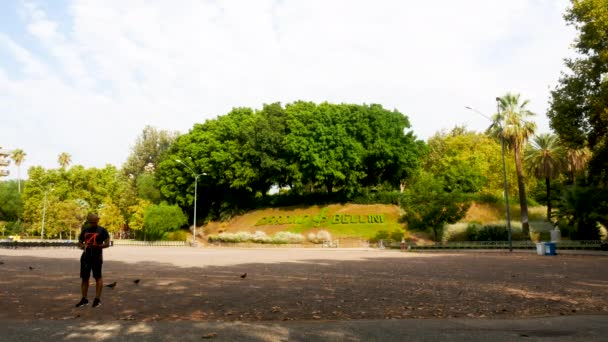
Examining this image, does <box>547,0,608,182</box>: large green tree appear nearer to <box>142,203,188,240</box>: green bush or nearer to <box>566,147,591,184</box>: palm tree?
<box>566,147,591,184</box>: palm tree

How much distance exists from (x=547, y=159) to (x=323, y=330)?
54867 millimetres

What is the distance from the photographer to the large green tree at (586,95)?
2580cm

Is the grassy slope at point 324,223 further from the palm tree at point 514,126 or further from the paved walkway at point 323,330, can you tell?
the paved walkway at point 323,330

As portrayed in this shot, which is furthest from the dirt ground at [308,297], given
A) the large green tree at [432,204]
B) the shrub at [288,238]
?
the shrub at [288,238]

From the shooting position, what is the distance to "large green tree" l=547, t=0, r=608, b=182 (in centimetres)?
2580

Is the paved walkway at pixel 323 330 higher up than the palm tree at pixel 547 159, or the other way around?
the palm tree at pixel 547 159

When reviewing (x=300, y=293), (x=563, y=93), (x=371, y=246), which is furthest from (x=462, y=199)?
(x=300, y=293)

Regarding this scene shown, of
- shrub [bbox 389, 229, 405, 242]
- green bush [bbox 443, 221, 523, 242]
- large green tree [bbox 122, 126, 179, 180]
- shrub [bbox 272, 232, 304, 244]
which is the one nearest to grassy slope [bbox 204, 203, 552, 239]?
shrub [bbox 389, 229, 405, 242]

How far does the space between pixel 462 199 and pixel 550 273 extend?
83.1ft

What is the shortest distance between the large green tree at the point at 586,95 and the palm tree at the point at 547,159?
954 inches

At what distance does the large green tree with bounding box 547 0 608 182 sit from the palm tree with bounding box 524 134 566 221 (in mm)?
24231

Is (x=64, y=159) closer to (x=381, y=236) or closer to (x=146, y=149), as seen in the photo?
(x=146, y=149)

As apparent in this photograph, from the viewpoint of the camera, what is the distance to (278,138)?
6025 cm

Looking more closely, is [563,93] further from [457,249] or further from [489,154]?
[489,154]
